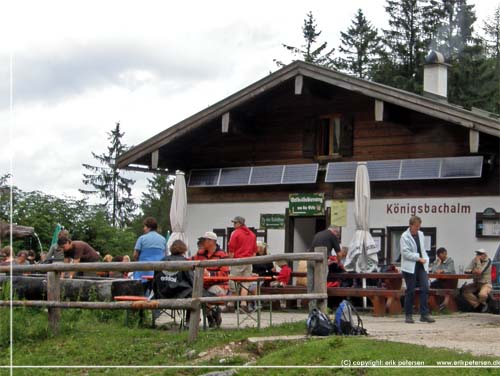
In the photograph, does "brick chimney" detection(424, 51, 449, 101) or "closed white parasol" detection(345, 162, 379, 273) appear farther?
"brick chimney" detection(424, 51, 449, 101)

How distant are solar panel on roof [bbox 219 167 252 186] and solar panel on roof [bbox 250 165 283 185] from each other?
0.18 meters

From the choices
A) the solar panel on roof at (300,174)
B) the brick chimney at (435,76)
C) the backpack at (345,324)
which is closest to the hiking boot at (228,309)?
the backpack at (345,324)

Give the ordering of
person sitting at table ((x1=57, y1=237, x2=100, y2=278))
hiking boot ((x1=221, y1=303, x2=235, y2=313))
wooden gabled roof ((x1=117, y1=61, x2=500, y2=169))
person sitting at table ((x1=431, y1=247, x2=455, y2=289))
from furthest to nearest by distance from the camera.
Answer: person sitting at table ((x1=431, y1=247, x2=455, y2=289)) → wooden gabled roof ((x1=117, y1=61, x2=500, y2=169)) → hiking boot ((x1=221, y1=303, x2=235, y2=313)) → person sitting at table ((x1=57, y1=237, x2=100, y2=278))

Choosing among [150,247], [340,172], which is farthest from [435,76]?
[150,247]

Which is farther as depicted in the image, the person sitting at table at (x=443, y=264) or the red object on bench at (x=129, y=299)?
the person sitting at table at (x=443, y=264)

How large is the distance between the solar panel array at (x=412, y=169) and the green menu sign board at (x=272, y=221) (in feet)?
5.08

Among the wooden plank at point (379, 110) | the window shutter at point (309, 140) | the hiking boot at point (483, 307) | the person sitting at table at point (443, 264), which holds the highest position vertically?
the wooden plank at point (379, 110)

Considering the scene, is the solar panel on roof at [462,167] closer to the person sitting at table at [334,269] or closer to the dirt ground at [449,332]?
the person sitting at table at [334,269]

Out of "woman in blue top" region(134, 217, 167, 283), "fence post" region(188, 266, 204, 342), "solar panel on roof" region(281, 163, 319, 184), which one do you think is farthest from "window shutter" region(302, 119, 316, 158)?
"fence post" region(188, 266, 204, 342)

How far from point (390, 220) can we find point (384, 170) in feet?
3.51

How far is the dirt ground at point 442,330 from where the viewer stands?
11.1 meters

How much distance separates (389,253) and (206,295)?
900cm

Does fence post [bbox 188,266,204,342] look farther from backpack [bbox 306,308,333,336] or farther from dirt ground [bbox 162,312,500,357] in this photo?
backpack [bbox 306,308,333,336]

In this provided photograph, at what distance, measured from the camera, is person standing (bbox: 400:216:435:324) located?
14.2 m
